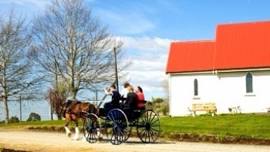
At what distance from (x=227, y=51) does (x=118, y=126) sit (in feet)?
103

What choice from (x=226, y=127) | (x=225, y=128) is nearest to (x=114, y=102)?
(x=225, y=128)

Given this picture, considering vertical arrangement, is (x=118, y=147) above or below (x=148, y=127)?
below

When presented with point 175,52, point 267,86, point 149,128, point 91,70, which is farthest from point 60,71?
point 149,128

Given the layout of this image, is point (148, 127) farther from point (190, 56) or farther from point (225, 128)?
point (190, 56)

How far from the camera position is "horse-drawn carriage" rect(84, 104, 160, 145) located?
1992 cm

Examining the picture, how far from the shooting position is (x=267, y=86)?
47.9 metres

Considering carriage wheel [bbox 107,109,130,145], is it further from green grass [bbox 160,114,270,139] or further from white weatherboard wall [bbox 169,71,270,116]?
white weatherboard wall [bbox 169,71,270,116]

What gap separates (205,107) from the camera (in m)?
46.6

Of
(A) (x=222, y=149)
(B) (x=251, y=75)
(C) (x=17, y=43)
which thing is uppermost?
(C) (x=17, y=43)

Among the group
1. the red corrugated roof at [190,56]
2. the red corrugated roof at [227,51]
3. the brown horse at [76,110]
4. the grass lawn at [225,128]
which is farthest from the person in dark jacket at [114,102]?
the red corrugated roof at [190,56]

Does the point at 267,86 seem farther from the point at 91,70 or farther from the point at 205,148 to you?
the point at 205,148

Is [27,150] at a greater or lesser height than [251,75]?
lesser

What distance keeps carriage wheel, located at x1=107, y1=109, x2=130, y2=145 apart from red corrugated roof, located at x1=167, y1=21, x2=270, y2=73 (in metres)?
29.6

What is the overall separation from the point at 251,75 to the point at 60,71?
16529 mm
